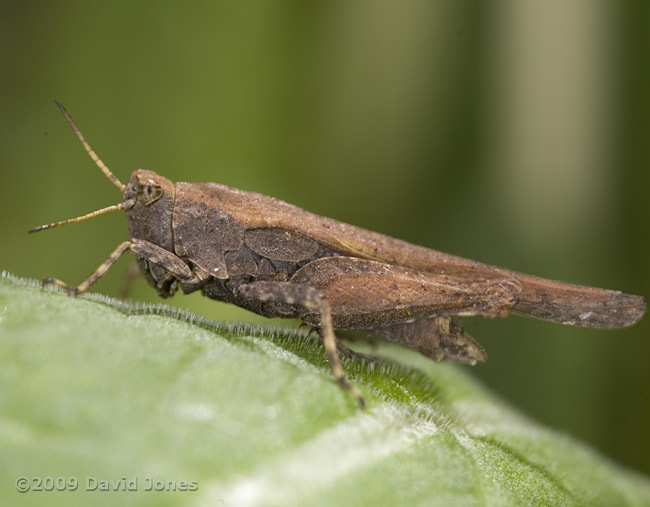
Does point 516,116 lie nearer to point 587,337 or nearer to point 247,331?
point 587,337

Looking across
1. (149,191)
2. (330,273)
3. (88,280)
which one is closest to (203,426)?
(88,280)

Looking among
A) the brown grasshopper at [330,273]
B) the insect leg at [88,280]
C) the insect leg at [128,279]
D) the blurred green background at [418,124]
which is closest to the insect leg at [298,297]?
the brown grasshopper at [330,273]

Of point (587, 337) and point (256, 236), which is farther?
point (587, 337)

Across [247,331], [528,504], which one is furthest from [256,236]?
[528,504]

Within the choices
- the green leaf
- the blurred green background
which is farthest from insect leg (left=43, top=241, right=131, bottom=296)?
the blurred green background

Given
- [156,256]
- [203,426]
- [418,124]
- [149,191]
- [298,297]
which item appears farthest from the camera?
[418,124]

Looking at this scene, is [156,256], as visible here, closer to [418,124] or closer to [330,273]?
[330,273]

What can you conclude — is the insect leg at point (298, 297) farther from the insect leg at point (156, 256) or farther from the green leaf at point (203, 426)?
the insect leg at point (156, 256)
